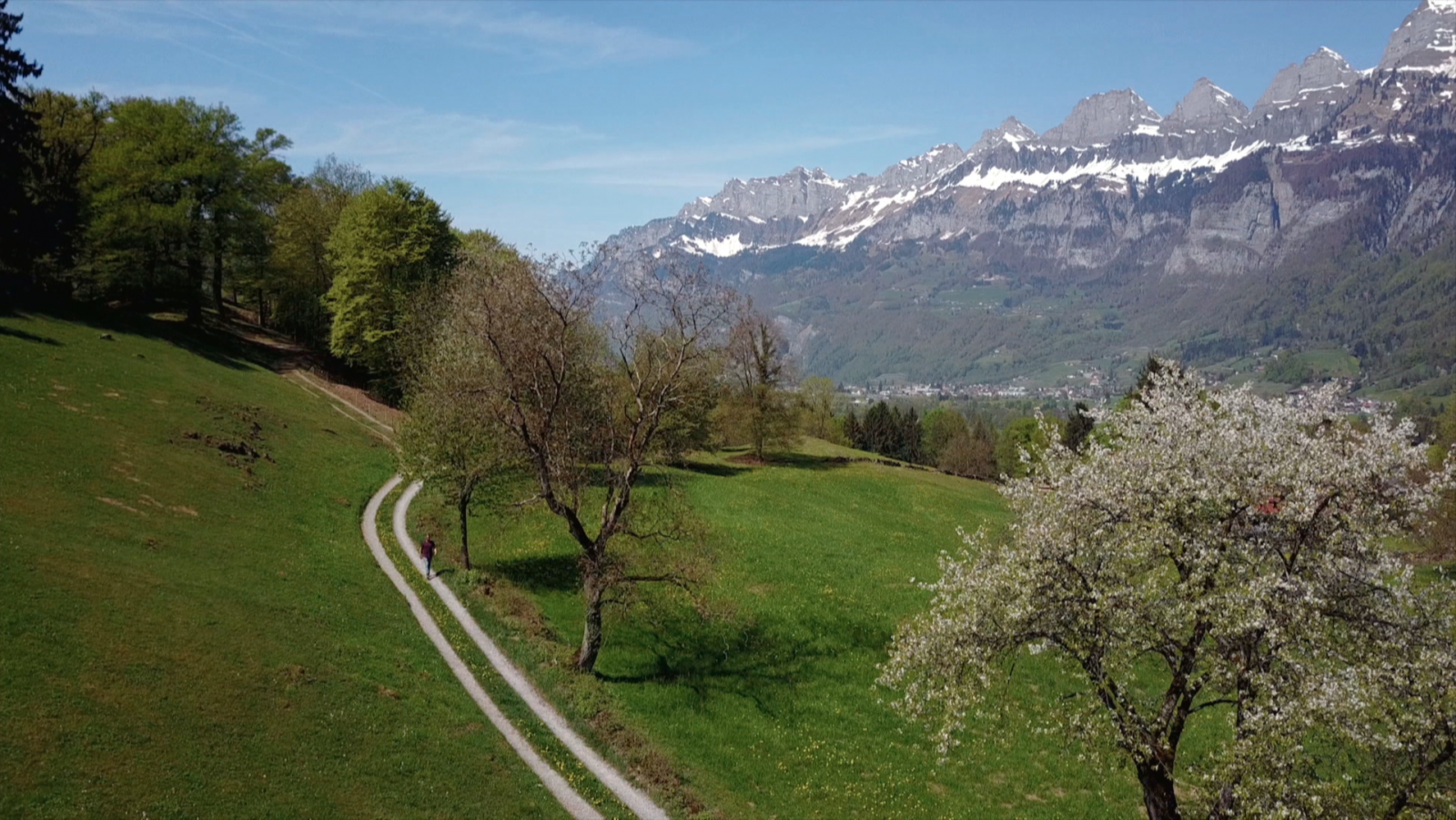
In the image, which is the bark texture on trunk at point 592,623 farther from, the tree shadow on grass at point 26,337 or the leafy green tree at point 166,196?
the leafy green tree at point 166,196

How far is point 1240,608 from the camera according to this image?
Result: 17719mm

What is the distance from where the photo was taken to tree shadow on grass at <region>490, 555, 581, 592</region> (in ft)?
142

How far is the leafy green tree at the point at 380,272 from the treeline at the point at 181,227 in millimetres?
130

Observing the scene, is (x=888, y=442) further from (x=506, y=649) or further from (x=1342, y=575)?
(x=1342, y=575)

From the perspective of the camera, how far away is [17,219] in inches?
2448

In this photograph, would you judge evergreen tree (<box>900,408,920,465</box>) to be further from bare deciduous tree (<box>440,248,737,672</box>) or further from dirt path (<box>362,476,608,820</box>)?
bare deciduous tree (<box>440,248,737,672</box>)

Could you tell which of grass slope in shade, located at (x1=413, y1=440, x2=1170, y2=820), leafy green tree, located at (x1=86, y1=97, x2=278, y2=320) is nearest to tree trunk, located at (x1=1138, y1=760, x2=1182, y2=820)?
grass slope in shade, located at (x1=413, y1=440, x2=1170, y2=820)

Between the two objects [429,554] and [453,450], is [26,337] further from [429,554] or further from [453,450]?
[429,554]

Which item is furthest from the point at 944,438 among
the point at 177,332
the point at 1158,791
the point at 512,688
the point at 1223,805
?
the point at 1223,805

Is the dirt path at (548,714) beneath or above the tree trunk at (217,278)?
beneath

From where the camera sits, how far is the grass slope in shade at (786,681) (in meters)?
27.9

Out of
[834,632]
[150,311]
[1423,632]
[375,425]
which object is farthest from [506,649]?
[150,311]

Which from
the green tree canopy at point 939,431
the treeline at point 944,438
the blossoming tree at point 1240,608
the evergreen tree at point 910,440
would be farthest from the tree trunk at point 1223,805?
the green tree canopy at point 939,431

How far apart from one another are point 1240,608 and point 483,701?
24.8 meters
